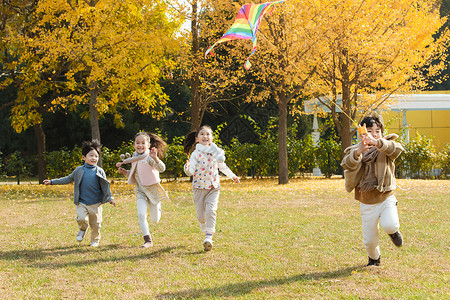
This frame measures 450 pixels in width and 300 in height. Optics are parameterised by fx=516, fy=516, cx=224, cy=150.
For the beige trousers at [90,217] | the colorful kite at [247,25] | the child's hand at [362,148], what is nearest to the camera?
the child's hand at [362,148]

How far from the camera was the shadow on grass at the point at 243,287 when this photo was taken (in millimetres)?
4359

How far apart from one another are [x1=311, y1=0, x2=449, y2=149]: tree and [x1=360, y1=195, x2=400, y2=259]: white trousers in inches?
380

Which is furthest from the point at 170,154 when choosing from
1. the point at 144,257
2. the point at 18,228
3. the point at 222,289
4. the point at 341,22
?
the point at 222,289

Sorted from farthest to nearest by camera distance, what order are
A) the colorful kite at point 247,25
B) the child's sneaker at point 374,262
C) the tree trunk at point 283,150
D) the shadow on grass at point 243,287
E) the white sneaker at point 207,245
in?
1. the tree trunk at point 283,150
2. the colorful kite at point 247,25
3. the white sneaker at point 207,245
4. the child's sneaker at point 374,262
5. the shadow on grass at point 243,287

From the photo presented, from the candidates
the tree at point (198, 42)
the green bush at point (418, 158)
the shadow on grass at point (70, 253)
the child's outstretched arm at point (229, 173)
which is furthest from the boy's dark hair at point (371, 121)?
the green bush at point (418, 158)

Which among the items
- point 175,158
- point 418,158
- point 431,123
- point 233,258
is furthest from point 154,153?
point 431,123

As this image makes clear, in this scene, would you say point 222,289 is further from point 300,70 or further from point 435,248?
point 300,70

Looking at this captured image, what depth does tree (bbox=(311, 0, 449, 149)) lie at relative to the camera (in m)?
15.9

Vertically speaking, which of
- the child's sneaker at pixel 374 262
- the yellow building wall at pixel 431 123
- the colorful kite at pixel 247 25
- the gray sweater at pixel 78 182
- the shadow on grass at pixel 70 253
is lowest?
the shadow on grass at pixel 70 253

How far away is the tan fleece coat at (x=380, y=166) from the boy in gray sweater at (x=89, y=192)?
3239mm

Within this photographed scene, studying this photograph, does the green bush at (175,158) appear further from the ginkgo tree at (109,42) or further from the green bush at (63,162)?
the green bush at (63,162)

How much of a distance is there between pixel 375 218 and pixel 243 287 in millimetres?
1559

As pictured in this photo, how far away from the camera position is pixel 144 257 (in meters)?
6.02

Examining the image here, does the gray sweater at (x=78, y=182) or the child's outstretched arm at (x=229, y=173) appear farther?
the gray sweater at (x=78, y=182)
